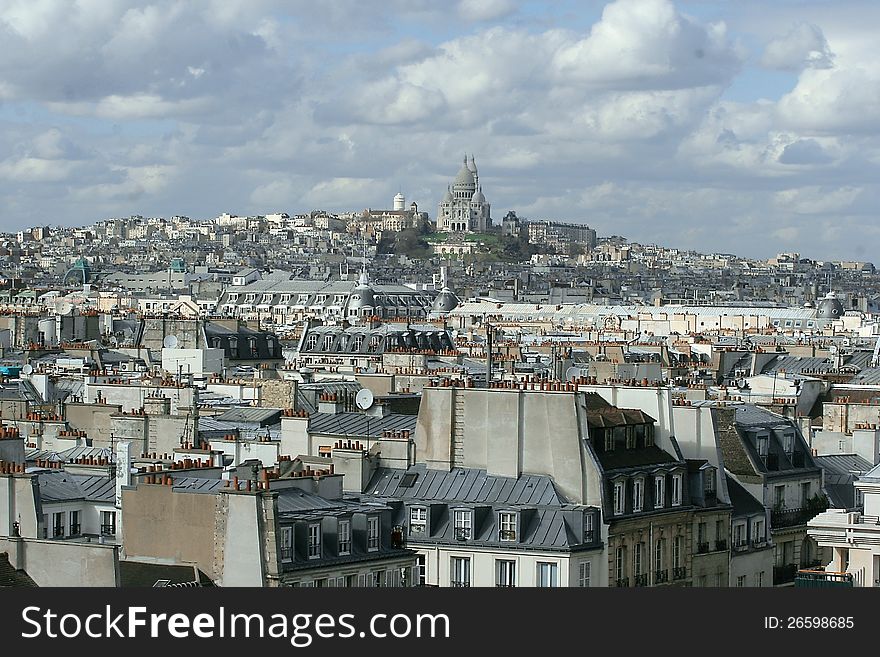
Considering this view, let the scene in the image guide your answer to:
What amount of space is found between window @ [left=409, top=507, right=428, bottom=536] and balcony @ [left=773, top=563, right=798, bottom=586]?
528 centimetres

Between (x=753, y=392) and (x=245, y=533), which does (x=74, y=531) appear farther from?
(x=753, y=392)

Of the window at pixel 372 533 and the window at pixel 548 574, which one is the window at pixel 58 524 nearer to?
the window at pixel 372 533

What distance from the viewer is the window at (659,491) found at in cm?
2858

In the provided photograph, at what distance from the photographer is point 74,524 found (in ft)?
87.9

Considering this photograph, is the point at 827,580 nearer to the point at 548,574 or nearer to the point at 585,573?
the point at 585,573

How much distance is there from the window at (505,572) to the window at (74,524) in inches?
170

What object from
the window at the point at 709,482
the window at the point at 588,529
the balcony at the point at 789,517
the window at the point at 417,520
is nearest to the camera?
the window at the point at 588,529

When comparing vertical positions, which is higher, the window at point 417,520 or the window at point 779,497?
the window at point 417,520

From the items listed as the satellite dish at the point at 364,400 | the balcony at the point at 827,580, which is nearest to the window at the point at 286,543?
the balcony at the point at 827,580

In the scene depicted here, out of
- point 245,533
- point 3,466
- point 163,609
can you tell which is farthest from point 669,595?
Answer: point 3,466

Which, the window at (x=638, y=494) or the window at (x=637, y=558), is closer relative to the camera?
the window at (x=637, y=558)

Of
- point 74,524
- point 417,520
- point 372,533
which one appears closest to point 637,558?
point 417,520

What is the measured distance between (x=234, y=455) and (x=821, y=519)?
9.51 metres

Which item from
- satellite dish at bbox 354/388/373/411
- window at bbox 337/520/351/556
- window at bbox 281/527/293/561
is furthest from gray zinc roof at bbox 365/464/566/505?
satellite dish at bbox 354/388/373/411
